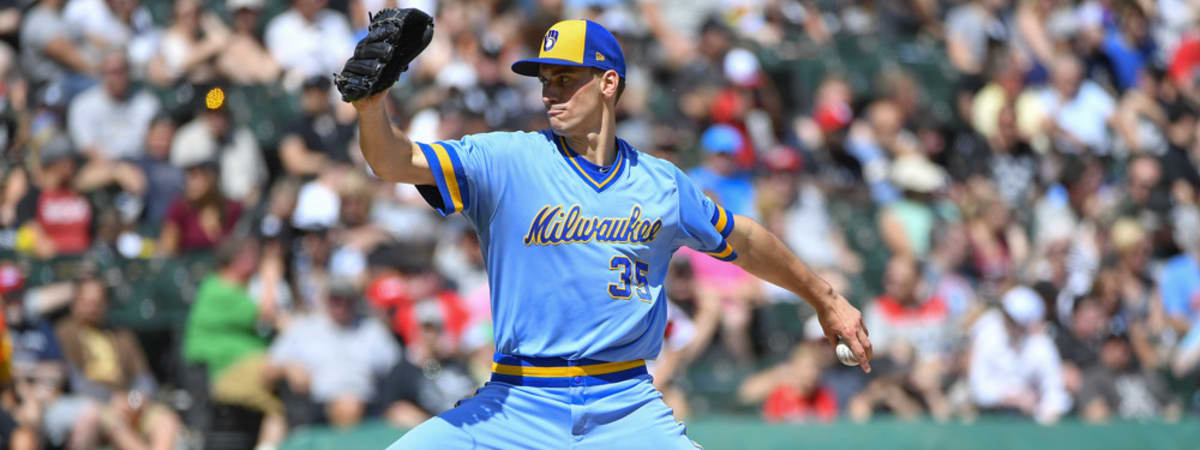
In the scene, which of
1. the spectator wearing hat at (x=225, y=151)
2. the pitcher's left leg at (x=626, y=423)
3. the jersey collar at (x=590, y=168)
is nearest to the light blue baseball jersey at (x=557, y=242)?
the jersey collar at (x=590, y=168)

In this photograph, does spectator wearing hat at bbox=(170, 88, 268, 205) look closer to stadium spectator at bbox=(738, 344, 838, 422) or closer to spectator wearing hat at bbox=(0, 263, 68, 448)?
spectator wearing hat at bbox=(0, 263, 68, 448)

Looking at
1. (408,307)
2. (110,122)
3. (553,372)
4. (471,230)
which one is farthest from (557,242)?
(110,122)

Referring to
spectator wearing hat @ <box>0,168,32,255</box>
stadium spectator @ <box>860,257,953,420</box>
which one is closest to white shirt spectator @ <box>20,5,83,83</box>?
spectator wearing hat @ <box>0,168,32,255</box>

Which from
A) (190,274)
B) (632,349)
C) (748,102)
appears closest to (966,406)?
(748,102)

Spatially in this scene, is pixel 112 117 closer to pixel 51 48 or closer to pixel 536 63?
pixel 51 48

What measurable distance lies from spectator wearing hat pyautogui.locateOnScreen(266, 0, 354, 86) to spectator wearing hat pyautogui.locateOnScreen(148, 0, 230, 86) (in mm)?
454

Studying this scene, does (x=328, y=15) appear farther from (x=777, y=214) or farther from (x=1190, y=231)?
(x=1190, y=231)

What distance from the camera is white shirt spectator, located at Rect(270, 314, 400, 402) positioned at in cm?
895

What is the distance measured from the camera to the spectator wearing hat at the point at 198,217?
1015 centimetres

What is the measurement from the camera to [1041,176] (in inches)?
556

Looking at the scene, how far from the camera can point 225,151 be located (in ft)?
34.9

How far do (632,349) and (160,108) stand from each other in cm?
697

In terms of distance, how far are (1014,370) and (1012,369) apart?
20 mm

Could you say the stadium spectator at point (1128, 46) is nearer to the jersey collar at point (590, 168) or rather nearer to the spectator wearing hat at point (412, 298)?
the spectator wearing hat at point (412, 298)
